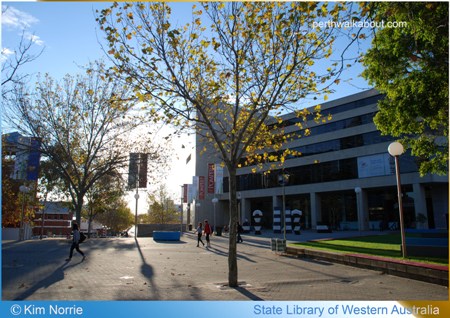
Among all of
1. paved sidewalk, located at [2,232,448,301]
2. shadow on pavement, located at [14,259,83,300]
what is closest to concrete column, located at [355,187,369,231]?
paved sidewalk, located at [2,232,448,301]

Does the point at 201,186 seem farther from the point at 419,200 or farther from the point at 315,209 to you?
the point at 419,200

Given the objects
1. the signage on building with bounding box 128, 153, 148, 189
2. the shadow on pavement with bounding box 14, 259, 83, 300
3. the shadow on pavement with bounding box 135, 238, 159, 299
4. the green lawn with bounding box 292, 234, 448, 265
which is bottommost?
the shadow on pavement with bounding box 135, 238, 159, 299

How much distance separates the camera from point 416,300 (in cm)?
741

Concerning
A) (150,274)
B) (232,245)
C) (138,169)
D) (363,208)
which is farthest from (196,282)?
(363,208)

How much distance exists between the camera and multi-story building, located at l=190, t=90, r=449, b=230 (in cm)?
3866

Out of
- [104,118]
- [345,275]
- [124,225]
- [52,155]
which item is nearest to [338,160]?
[104,118]

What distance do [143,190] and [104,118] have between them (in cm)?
657

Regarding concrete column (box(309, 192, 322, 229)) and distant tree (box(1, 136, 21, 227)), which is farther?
concrete column (box(309, 192, 322, 229))

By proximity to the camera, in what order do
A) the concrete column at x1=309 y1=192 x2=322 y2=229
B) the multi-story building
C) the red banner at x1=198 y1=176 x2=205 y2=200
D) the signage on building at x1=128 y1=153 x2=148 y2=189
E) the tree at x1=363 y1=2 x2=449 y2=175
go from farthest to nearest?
the red banner at x1=198 y1=176 x2=205 y2=200 < the concrete column at x1=309 y1=192 x2=322 y2=229 < the multi-story building < the signage on building at x1=128 y1=153 x2=148 y2=189 < the tree at x1=363 y1=2 x2=449 y2=175

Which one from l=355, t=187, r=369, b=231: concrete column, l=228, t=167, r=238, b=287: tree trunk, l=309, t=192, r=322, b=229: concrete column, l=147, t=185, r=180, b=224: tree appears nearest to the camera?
l=228, t=167, r=238, b=287: tree trunk

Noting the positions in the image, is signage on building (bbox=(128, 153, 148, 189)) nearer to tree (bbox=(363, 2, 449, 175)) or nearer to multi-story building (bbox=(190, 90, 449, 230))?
multi-story building (bbox=(190, 90, 449, 230))

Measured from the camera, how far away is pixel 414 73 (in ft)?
40.4

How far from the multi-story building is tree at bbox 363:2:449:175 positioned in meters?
23.4

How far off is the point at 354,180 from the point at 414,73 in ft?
106
